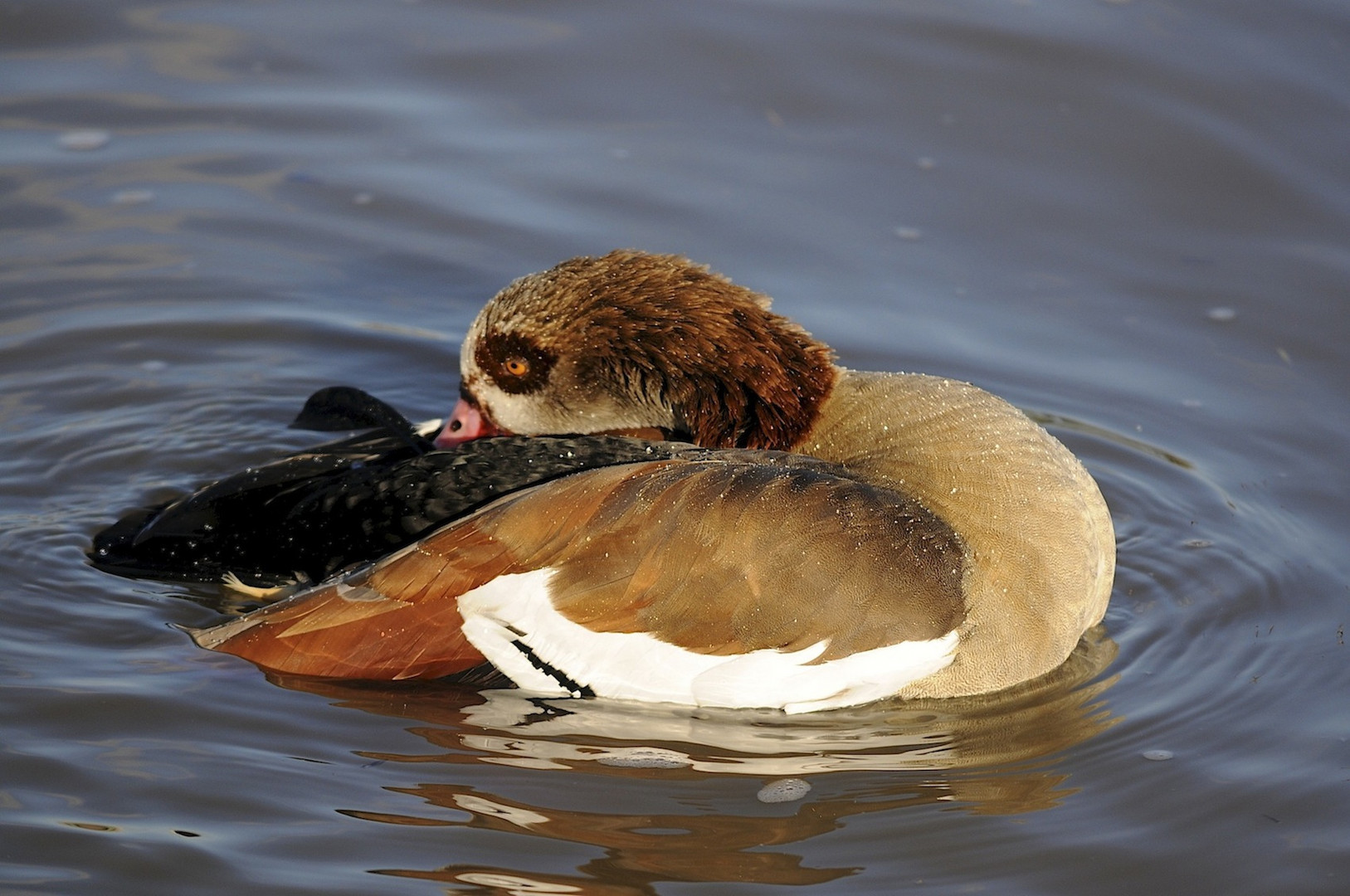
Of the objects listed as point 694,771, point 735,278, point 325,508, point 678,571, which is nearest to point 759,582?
point 678,571

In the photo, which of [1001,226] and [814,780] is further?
[1001,226]

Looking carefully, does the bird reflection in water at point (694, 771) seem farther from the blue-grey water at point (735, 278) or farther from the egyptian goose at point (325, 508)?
the egyptian goose at point (325, 508)

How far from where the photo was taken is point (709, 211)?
7227 mm

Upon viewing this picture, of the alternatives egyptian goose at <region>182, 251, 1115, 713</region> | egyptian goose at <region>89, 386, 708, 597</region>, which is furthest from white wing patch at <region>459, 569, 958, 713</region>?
egyptian goose at <region>89, 386, 708, 597</region>

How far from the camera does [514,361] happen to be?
197 inches

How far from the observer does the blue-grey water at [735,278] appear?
3.86m

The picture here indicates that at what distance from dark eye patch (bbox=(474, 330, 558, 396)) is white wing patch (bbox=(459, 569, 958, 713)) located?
1031 mm

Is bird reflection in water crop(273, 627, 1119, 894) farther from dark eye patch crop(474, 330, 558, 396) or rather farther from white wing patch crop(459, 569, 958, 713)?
dark eye patch crop(474, 330, 558, 396)

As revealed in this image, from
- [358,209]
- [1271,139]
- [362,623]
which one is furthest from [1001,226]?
[362,623]

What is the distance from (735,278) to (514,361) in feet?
6.54

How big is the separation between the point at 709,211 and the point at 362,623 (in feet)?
11.6

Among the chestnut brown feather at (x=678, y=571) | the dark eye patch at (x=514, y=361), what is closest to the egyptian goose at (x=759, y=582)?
the chestnut brown feather at (x=678, y=571)

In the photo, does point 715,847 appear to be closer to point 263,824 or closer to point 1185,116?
point 263,824

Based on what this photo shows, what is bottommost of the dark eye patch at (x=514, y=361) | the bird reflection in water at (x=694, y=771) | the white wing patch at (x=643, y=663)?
the bird reflection in water at (x=694, y=771)
